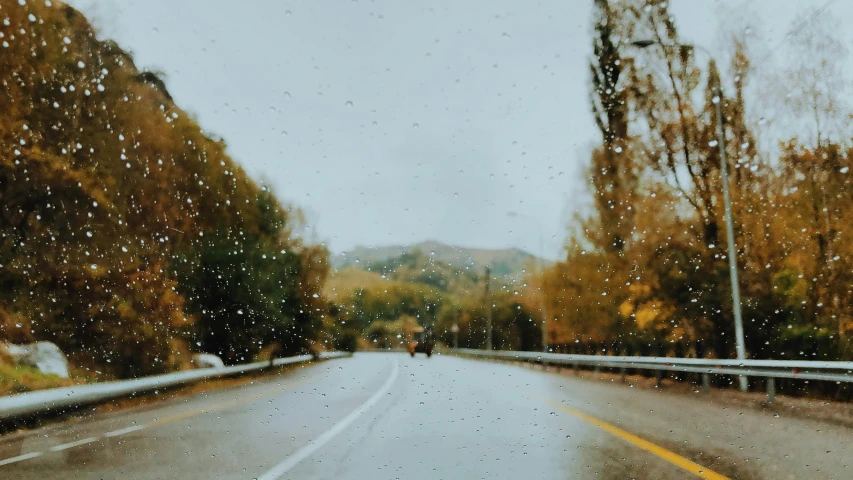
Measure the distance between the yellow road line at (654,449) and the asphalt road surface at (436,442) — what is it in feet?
0.04

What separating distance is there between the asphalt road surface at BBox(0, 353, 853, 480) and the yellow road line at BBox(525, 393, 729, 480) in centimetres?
1

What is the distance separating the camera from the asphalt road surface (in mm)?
7660

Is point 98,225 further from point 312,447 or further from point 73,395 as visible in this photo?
point 312,447

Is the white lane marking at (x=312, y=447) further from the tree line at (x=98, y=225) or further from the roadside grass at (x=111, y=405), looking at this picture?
the tree line at (x=98, y=225)

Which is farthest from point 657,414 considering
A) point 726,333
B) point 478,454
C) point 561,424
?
point 726,333

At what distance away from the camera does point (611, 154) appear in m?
31.2

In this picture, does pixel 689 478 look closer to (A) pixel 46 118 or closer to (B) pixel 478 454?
(B) pixel 478 454

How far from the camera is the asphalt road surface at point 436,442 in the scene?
302 inches

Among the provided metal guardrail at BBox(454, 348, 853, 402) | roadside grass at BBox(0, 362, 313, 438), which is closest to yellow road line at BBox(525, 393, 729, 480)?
metal guardrail at BBox(454, 348, 853, 402)

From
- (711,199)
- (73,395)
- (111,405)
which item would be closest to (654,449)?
(73,395)

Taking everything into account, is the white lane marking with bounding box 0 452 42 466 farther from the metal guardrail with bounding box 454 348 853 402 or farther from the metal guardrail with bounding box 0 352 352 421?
the metal guardrail with bounding box 454 348 853 402

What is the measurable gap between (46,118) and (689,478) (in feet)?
74.4

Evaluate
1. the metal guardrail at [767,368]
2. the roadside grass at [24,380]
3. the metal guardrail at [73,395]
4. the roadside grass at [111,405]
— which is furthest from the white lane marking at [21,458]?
the metal guardrail at [767,368]

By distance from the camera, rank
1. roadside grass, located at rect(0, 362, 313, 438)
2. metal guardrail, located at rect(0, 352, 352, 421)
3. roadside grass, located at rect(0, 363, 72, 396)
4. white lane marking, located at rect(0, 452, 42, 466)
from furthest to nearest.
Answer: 1. roadside grass, located at rect(0, 363, 72, 396)
2. roadside grass, located at rect(0, 362, 313, 438)
3. metal guardrail, located at rect(0, 352, 352, 421)
4. white lane marking, located at rect(0, 452, 42, 466)
